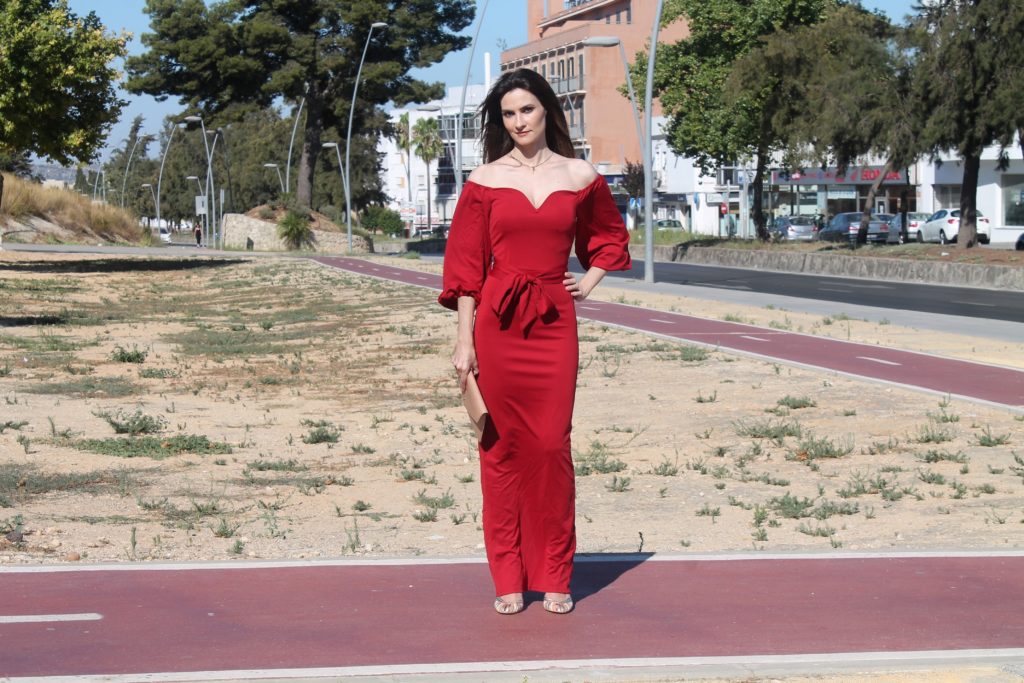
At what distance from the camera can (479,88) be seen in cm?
13838

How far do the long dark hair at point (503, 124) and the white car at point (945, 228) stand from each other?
185 feet

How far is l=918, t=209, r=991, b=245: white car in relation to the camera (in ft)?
198

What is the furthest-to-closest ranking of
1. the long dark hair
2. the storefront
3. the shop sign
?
the storefront < the shop sign < the long dark hair

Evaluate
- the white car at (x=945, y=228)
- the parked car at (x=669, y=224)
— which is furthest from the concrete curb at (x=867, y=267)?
the parked car at (x=669, y=224)

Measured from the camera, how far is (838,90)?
4419 centimetres

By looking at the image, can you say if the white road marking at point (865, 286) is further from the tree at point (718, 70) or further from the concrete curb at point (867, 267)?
the tree at point (718, 70)

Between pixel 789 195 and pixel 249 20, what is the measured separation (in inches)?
1610

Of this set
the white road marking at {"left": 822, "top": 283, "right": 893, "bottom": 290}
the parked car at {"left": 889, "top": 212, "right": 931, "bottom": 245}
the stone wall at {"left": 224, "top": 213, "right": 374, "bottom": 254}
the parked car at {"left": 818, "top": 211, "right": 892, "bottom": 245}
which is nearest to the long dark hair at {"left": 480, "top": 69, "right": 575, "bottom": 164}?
the white road marking at {"left": 822, "top": 283, "right": 893, "bottom": 290}

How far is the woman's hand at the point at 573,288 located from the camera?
5.38 meters

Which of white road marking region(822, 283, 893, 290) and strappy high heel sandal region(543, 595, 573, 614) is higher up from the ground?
strappy high heel sandal region(543, 595, 573, 614)

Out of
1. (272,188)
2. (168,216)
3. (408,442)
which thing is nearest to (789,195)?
(272,188)

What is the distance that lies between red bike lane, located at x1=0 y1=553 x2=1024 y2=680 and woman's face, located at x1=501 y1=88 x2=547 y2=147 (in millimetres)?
1760

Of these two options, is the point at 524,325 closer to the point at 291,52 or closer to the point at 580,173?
the point at 580,173

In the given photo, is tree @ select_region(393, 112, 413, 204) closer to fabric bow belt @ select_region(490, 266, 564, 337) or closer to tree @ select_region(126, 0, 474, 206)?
tree @ select_region(126, 0, 474, 206)
